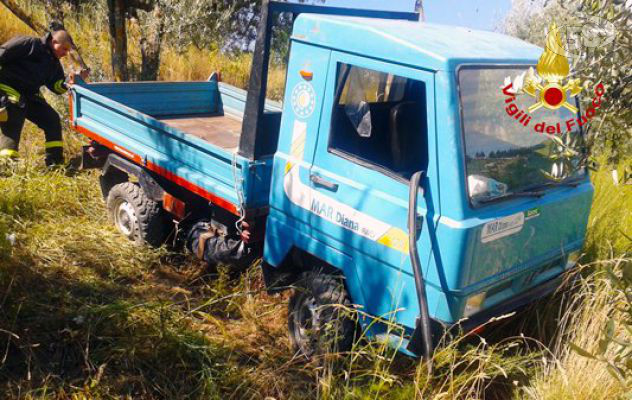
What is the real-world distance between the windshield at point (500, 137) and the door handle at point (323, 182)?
764mm

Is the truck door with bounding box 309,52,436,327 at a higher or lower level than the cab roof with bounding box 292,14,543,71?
lower

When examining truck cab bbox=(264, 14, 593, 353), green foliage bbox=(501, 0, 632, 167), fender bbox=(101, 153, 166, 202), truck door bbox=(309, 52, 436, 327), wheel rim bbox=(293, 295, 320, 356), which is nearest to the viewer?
green foliage bbox=(501, 0, 632, 167)

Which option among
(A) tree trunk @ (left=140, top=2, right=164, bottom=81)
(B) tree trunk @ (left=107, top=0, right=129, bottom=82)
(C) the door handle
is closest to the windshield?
(C) the door handle

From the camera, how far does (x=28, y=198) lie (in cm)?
487

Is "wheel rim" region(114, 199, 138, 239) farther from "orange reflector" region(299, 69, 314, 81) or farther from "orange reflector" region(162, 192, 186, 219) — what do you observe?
"orange reflector" region(299, 69, 314, 81)

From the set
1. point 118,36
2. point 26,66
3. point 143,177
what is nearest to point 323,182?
point 143,177

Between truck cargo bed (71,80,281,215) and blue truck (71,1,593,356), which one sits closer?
blue truck (71,1,593,356)

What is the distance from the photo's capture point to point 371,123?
3.39 meters

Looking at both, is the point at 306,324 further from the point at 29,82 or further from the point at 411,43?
the point at 29,82

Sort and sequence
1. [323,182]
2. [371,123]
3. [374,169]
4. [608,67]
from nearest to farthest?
[608,67], [374,169], [323,182], [371,123]

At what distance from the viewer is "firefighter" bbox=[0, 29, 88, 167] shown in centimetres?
540

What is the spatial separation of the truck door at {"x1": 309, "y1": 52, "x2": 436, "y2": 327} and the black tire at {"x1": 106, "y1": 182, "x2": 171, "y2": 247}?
182cm

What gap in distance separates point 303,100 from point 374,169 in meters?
0.63

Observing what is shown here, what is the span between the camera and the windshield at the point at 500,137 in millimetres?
2889
